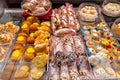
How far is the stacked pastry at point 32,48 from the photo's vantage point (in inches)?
47.2

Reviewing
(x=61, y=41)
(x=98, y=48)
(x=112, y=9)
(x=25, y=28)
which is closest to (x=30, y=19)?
(x=25, y=28)

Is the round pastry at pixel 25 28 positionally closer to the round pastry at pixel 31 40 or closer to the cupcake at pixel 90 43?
the round pastry at pixel 31 40

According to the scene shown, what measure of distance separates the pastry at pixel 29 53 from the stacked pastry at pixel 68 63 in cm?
13

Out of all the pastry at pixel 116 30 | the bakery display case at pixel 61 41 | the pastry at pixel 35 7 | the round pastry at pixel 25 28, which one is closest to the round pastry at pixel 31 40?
the bakery display case at pixel 61 41

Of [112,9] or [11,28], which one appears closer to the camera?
[11,28]

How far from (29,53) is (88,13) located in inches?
29.3

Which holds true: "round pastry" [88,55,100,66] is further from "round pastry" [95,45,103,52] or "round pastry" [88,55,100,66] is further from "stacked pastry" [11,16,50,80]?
"stacked pastry" [11,16,50,80]

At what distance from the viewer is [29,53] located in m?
1.32

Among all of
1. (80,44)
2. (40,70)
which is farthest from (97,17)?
(40,70)

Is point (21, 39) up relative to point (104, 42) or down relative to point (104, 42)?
up

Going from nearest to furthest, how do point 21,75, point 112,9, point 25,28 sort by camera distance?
point 21,75 → point 25,28 → point 112,9

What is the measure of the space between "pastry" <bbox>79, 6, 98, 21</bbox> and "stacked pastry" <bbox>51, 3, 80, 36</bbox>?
0.08 metres

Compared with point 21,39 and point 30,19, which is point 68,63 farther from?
point 30,19

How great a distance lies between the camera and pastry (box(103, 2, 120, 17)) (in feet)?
5.94
